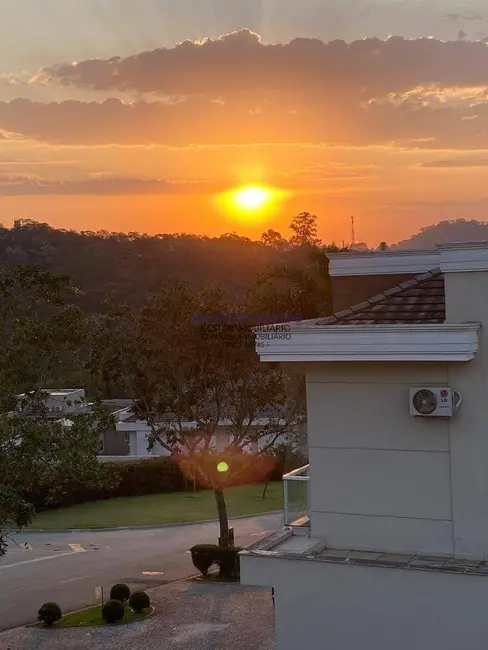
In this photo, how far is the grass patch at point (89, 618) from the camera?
17.8m

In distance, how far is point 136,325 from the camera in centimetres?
2098

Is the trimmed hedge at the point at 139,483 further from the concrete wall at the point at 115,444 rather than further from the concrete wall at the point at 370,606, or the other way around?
the concrete wall at the point at 370,606

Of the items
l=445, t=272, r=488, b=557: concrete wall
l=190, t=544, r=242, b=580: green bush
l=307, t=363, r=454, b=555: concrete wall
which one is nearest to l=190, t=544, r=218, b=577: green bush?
l=190, t=544, r=242, b=580: green bush

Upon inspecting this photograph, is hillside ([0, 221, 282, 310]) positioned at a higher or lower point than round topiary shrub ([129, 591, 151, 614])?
higher

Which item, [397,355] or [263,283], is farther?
[263,283]

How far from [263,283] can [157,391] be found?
3.81 m

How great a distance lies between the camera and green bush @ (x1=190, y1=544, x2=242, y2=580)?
21.4 meters

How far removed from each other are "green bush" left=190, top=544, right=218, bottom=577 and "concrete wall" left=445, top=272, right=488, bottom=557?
12.8 metres

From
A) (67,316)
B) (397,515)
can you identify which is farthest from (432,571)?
(67,316)

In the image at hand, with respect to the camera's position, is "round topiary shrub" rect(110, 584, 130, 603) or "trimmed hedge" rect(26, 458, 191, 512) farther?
"trimmed hedge" rect(26, 458, 191, 512)

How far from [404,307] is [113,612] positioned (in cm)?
1048

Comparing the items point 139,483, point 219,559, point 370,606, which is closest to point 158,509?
point 139,483

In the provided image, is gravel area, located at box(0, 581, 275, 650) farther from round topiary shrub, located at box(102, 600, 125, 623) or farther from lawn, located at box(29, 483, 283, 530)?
lawn, located at box(29, 483, 283, 530)

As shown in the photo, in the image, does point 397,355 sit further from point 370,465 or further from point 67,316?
point 67,316
